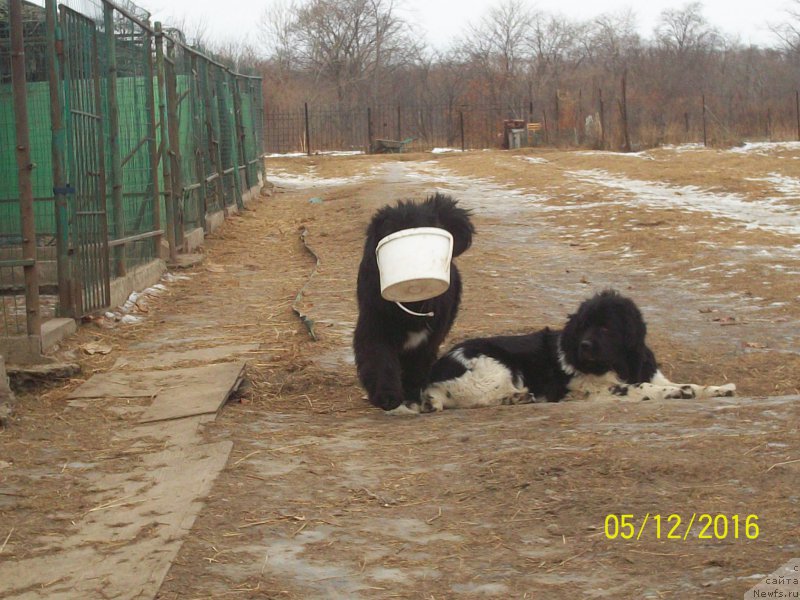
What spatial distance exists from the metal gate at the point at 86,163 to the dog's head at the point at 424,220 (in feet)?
11.0

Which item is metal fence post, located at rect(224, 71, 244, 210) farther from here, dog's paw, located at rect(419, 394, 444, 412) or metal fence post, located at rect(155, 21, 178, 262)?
dog's paw, located at rect(419, 394, 444, 412)

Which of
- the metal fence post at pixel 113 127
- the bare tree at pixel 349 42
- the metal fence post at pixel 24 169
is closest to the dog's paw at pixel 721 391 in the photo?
the metal fence post at pixel 24 169

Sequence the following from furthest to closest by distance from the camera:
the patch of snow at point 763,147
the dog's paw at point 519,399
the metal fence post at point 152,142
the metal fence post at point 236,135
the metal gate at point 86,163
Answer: the patch of snow at point 763,147 < the metal fence post at point 236,135 < the metal fence post at point 152,142 < the metal gate at point 86,163 < the dog's paw at point 519,399

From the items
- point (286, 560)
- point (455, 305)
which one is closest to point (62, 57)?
point (455, 305)

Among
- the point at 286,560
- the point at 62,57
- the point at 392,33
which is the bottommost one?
the point at 286,560

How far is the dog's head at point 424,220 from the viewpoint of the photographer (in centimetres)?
637

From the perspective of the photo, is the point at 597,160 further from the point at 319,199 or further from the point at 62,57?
the point at 62,57

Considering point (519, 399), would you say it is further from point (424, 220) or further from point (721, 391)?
point (424, 220)

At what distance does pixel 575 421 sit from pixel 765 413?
1027 millimetres

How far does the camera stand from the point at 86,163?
9188 mm

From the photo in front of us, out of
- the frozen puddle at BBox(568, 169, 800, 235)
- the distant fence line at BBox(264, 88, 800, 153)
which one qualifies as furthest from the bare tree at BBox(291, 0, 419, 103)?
the frozen puddle at BBox(568, 169, 800, 235)

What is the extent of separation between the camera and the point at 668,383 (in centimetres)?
700

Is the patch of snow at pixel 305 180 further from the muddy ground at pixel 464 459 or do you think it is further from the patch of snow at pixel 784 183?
the muddy ground at pixel 464 459
